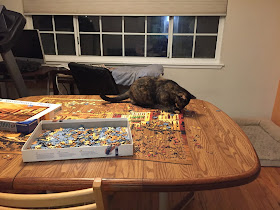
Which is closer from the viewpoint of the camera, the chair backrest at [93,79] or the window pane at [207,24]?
the chair backrest at [93,79]

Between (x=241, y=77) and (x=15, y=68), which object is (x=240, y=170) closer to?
(x=15, y=68)

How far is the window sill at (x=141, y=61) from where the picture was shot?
3104 millimetres

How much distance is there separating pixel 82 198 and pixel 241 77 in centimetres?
298

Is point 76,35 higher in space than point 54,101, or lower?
higher

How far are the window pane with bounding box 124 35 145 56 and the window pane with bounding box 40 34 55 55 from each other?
3.63 ft

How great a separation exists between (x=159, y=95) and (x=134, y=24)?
203cm

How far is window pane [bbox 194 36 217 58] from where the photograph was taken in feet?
10.5

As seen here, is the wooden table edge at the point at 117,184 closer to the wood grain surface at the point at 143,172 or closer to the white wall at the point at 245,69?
the wood grain surface at the point at 143,172

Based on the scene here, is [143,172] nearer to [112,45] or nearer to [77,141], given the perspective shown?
[77,141]

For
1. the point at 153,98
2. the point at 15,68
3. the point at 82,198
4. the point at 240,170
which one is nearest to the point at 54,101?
the point at 15,68

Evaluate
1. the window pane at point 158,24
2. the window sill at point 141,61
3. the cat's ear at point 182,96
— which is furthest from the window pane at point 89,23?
the cat's ear at point 182,96

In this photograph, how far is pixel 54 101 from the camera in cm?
161

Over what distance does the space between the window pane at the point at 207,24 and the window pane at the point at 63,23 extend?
1.81 metres

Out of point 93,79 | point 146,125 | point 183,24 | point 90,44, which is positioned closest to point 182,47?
point 183,24
